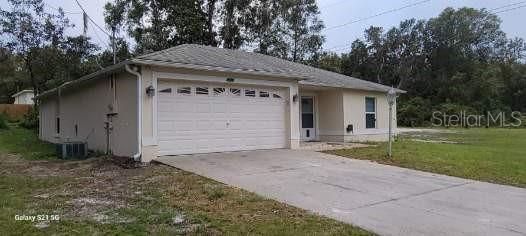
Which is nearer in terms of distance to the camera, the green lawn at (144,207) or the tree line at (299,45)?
the green lawn at (144,207)

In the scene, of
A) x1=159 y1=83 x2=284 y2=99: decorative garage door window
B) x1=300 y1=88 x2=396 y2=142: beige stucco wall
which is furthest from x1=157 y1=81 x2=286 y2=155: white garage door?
x1=300 y1=88 x2=396 y2=142: beige stucco wall

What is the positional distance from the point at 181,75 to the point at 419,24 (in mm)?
52230

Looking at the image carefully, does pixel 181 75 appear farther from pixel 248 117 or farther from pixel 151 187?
pixel 151 187

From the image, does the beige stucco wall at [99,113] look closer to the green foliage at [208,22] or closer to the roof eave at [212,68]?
the roof eave at [212,68]

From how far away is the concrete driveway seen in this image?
17.5ft

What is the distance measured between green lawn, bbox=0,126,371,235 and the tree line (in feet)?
42.1

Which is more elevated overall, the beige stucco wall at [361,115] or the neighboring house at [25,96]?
the neighboring house at [25,96]

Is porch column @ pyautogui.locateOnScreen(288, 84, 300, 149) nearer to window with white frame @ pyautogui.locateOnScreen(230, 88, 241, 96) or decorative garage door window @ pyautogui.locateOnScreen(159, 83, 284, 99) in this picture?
decorative garage door window @ pyautogui.locateOnScreen(159, 83, 284, 99)

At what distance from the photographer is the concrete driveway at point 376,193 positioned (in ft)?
17.5

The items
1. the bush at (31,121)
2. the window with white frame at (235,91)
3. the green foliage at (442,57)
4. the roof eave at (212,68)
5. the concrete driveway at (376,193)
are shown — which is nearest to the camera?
the concrete driveway at (376,193)

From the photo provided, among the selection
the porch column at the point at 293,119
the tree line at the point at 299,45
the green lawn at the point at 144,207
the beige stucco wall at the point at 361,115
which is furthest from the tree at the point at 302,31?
the green lawn at the point at 144,207

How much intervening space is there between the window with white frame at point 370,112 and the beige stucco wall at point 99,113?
10697 millimetres

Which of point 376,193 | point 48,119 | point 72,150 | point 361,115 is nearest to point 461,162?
point 376,193

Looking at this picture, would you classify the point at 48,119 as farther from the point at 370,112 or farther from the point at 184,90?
the point at 370,112
